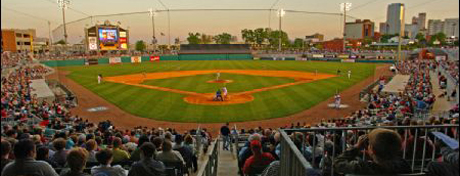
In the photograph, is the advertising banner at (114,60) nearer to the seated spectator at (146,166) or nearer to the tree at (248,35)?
the seated spectator at (146,166)

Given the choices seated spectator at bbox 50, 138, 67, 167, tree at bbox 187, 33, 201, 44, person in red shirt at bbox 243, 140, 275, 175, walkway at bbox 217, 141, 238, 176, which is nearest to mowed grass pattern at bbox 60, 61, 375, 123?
walkway at bbox 217, 141, 238, 176

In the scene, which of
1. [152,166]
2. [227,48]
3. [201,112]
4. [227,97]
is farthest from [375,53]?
[152,166]

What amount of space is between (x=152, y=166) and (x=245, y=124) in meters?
12.9

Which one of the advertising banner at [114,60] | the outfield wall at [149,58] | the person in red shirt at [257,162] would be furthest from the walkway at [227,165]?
the advertising banner at [114,60]

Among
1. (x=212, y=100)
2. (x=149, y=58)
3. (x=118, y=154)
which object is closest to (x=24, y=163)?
(x=118, y=154)

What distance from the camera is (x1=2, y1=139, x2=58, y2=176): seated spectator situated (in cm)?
349

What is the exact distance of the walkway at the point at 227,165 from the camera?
7927mm

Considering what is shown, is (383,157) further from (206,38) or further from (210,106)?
(206,38)

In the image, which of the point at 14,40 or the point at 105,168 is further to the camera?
the point at 14,40

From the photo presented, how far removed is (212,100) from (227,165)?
14.8 meters

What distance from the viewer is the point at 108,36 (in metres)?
73.4

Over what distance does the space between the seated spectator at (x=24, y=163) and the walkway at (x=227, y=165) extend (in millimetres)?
4769

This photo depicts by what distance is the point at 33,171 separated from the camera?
3.64 meters

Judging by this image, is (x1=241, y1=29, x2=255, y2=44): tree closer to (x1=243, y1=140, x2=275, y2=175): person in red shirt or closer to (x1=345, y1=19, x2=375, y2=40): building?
(x1=345, y1=19, x2=375, y2=40): building
